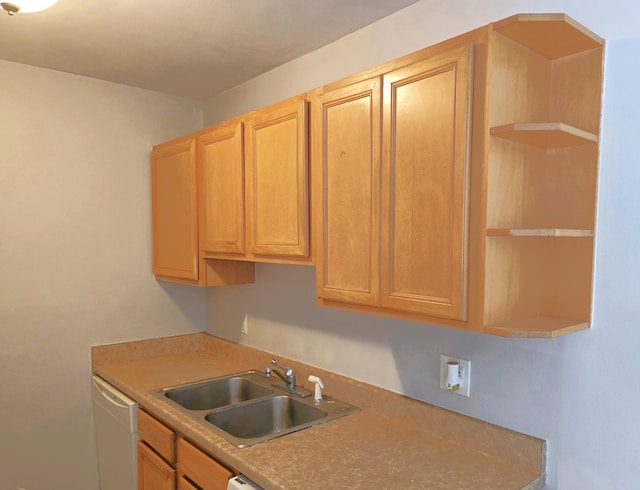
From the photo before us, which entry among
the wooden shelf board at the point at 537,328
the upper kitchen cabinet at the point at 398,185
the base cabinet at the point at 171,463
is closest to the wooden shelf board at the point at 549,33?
the upper kitchen cabinet at the point at 398,185

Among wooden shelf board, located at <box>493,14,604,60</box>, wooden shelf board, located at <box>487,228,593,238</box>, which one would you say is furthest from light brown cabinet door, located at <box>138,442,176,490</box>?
wooden shelf board, located at <box>493,14,604,60</box>

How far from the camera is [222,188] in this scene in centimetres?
229

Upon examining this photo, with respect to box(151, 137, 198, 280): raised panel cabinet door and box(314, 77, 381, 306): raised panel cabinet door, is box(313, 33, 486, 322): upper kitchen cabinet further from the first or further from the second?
box(151, 137, 198, 280): raised panel cabinet door

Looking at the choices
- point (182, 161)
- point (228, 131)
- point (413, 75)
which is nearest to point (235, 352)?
point (182, 161)

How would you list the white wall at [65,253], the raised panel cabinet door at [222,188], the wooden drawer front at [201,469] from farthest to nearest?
the white wall at [65,253] → the raised panel cabinet door at [222,188] → the wooden drawer front at [201,469]

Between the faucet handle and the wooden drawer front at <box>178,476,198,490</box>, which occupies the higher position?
the faucet handle

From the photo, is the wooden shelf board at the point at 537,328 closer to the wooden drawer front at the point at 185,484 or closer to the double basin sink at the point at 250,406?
the double basin sink at the point at 250,406

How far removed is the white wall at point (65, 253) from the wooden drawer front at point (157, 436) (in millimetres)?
720

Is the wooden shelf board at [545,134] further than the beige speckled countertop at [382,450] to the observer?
No

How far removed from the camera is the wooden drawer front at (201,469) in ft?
5.50

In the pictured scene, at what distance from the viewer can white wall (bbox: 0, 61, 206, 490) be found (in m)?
2.49

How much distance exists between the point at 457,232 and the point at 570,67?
0.60 m

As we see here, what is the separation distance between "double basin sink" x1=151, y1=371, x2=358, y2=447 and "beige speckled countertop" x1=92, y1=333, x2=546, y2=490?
0.17ft

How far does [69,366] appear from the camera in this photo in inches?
105
